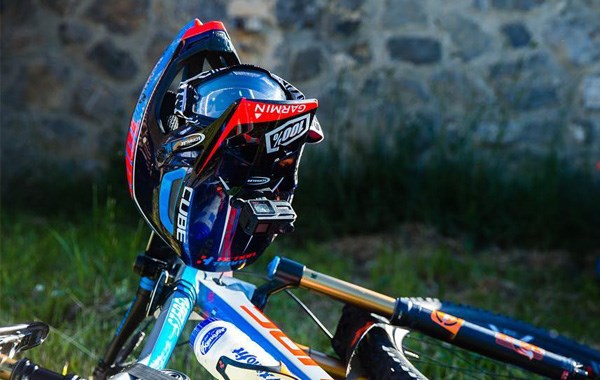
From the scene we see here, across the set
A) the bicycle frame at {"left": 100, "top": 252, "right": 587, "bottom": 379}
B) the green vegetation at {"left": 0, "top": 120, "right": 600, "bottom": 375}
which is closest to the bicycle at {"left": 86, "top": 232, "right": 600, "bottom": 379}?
the bicycle frame at {"left": 100, "top": 252, "right": 587, "bottom": 379}

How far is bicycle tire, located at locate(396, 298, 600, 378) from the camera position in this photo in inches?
84.2

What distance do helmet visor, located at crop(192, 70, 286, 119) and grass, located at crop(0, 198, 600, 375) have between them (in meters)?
1.30

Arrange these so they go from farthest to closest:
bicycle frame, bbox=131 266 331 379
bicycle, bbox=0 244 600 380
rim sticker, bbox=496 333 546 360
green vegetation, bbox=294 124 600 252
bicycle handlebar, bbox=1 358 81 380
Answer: green vegetation, bbox=294 124 600 252 → rim sticker, bbox=496 333 546 360 → bicycle, bbox=0 244 600 380 → bicycle frame, bbox=131 266 331 379 → bicycle handlebar, bbox=1 358 81 380

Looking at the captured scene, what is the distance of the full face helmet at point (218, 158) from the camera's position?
1555 mm

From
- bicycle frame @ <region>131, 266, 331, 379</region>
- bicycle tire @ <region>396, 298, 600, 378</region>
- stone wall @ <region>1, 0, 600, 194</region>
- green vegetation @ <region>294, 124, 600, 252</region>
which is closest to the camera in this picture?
bicycle frame @ <region>131, 266, 331, 379</region>

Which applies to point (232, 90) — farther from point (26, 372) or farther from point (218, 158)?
point (26, 372)

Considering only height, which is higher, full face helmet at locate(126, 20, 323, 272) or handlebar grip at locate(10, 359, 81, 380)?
full face helmet at locate(126, 20, 323, 272)

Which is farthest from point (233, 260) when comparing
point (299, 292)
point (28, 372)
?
point (299, 292)

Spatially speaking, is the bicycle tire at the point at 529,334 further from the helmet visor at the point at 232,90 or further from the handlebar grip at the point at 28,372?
the handlebar grip at the point at 28,372

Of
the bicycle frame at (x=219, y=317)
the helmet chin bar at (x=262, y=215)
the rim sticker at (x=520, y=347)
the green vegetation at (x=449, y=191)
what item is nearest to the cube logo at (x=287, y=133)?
the helmet chin bar at (x=262, y=215)

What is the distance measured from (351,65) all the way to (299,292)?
1.84 meters

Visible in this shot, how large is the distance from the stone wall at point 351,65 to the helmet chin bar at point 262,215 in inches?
133

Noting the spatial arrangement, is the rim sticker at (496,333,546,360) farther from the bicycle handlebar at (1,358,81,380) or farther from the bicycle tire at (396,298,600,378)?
the bicycle handlebar at (1,358,81,380)

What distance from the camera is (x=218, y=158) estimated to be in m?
1.57
